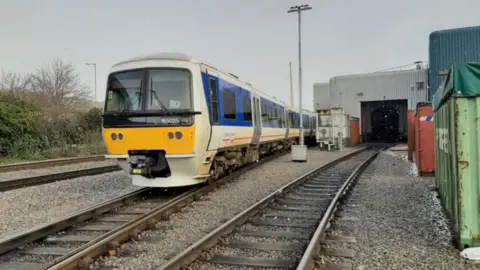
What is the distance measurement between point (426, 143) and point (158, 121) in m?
7.53

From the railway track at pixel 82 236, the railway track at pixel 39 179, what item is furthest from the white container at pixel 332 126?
the railway track at pixel 82 236

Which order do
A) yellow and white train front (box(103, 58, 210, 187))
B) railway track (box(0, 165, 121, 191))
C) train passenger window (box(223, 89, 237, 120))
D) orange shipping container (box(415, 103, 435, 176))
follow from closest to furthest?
yellow and white train front (box(103, 58, 210, 187)) < train passenger window (box(223, 89, 237, 120)) < railway track (box(0, 165, 121, 191)) < orange shipping container (box(415, 103, 435, 176))

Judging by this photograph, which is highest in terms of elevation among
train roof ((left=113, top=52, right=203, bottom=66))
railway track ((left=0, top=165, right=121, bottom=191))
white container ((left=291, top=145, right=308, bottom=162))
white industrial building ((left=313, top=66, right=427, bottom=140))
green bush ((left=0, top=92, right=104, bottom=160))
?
white industrial building ((left=313, top=66, right=427, bottom=140))

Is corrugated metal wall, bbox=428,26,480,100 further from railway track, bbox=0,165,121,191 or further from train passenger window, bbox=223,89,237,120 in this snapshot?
railway track, bbox=0,165,121,191

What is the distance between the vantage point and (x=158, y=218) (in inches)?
255

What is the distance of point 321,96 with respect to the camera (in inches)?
1673

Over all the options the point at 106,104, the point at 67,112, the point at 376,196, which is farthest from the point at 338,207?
the point at 67,112

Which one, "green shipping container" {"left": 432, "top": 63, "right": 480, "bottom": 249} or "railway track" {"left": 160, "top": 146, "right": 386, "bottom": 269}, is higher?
"green shipping container" {"left": 432, "top": 63, "right": 480, "bottom": 249}

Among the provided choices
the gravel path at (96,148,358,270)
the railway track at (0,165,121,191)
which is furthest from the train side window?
the railway track at (0,165,121,191)

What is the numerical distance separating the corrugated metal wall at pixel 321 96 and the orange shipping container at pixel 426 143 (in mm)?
30382

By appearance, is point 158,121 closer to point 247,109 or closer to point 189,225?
point 189,225

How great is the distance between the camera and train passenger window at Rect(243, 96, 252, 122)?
1195 centimetres

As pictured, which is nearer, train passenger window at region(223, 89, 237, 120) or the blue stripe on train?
the blue stripe on train

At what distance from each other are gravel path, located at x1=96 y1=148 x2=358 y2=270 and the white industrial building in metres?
30.1
